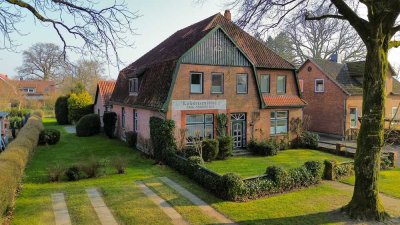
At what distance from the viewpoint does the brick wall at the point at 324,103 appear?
2980 cm

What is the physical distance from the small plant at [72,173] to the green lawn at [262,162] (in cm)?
685

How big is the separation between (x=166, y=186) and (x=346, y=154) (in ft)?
45.4

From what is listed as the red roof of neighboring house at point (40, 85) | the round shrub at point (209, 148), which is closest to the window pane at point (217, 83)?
the round shrub at point (209, 148)

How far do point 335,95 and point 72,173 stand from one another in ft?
81.3

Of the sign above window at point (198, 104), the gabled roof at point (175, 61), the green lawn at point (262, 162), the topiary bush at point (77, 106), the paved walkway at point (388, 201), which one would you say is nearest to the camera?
the paved walkway at point (388, 201)

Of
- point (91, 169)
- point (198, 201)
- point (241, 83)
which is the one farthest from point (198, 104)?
point (198, 201)

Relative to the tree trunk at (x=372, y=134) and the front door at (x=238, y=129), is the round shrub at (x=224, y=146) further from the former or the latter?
the tree trunk at (x=372, y=134)

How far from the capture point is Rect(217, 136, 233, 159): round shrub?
1986cm

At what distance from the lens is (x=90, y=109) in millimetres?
40438

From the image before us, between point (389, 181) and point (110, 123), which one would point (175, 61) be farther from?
point (389, 181)

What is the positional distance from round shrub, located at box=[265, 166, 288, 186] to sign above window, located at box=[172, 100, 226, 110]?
7.85 meters

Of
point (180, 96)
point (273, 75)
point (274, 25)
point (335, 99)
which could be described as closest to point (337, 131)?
point (335, 99)

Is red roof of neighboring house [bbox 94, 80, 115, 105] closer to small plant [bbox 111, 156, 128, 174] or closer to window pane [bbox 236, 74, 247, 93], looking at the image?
window pane [bbox 236, 74, 247, 93]

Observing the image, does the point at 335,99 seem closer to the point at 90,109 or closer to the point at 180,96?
the point at 180,96
